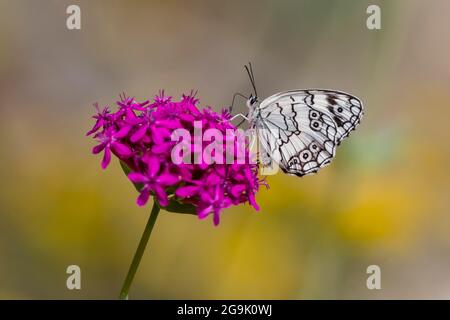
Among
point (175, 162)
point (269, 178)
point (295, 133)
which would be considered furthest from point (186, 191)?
point (269, 178)

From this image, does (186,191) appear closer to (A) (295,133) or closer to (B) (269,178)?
(A) (295,133)

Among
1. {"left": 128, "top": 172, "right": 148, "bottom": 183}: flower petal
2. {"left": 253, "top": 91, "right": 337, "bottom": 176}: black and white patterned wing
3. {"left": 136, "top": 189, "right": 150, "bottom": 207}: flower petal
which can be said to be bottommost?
{"left": 136, "top": 189, "right": 150, "bottom": 207}: flower petal

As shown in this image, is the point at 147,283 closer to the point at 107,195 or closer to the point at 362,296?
the point at 107,195

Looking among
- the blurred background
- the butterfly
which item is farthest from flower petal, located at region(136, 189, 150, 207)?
the blurred background

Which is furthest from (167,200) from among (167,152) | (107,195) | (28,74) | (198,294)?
(28,74)

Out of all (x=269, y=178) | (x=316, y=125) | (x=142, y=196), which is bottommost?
(x=142, y=196)

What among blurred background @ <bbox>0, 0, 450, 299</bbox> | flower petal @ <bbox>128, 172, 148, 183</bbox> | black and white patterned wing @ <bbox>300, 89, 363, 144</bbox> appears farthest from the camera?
blurred background @ <bbox>0, 0, 450, 299</bbox>

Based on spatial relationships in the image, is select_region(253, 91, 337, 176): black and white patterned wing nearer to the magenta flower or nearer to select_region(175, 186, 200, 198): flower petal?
the magenta flower
